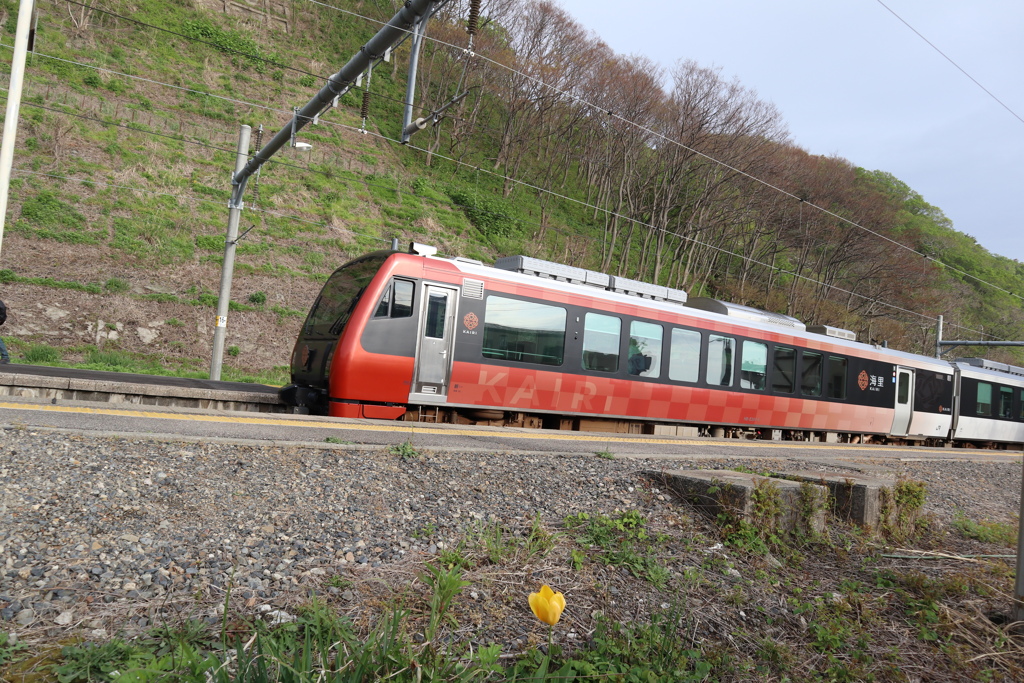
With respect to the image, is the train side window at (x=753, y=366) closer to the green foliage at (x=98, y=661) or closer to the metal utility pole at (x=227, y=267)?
the metal utility pole at (x=227, y=267)

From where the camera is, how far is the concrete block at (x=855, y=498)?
17.5ft

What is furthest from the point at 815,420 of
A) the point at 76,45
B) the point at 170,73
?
the point at 76,45

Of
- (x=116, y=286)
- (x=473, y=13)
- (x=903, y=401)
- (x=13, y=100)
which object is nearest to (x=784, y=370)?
(x=903, y=401)

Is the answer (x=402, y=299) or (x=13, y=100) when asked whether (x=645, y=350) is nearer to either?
(x=402, y=299)

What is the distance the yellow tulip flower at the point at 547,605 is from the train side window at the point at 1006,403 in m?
26.9

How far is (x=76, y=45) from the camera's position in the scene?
2992 cm

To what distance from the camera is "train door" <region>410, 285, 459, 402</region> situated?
33.5 feet

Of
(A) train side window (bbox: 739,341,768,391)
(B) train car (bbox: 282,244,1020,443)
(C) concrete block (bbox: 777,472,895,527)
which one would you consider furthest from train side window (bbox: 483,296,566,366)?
(C) concrete block (bbox: 777,472,895,527)

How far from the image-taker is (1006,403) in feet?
76.7

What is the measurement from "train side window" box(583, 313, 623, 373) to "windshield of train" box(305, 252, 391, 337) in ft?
13.0

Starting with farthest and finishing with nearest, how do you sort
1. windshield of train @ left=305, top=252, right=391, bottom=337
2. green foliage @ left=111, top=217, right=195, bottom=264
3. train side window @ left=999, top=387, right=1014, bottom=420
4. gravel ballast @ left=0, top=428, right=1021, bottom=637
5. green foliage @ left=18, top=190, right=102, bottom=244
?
1. train side window @ left=999, top=387, right=1014, bottom=420
2. green foliage @ left=111, top=217, right=195, bottom=264
3. green foliage @ left=18, top=190, right=102, bottom=244
4. windshield of train @ left=305, top=252, right=391, bottom=337
5. gravel ballast @ left=0, top=428, right=1021, bottom=637

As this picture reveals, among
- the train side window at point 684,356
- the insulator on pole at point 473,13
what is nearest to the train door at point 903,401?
the train side window at point 684,356

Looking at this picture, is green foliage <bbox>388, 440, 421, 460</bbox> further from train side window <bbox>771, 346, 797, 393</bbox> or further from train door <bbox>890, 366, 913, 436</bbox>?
train door <bbox>890, 366, 913, 436</bbox>

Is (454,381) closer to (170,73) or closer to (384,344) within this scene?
(384,344)
